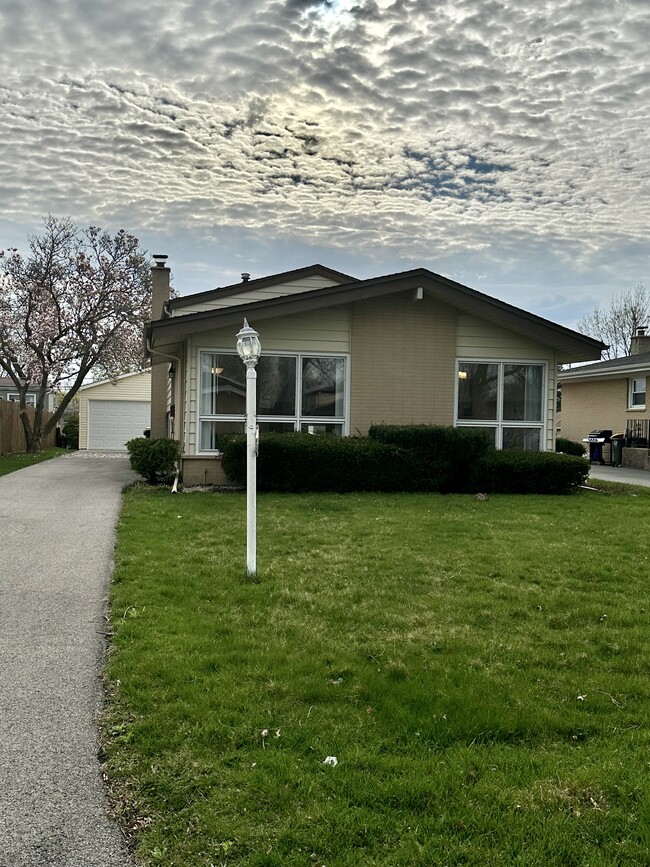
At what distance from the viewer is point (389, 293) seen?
13.0 m

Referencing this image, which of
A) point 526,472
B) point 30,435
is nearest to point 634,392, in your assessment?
point 526,472

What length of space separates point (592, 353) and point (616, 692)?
1131cm

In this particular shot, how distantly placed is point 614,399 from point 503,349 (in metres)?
12.2

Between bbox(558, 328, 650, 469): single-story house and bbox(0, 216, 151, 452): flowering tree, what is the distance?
17.2 meters

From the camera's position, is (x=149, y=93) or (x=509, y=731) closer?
(x=509, y=731)

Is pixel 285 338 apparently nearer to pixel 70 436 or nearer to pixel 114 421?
pixel 114 421

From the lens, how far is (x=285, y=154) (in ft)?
52.3

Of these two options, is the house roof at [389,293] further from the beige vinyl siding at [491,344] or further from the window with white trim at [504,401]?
the window with white trim at [504,401]

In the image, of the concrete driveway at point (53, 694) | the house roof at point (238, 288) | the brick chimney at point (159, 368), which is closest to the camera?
the concrete driveway at point (53, 694)

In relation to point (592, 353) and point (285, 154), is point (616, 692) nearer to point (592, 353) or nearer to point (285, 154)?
point (592, 353)

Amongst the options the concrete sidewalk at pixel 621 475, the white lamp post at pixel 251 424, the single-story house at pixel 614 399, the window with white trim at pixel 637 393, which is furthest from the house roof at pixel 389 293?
the window with white trim at pixel 637 393

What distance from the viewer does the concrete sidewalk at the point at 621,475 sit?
1549cm

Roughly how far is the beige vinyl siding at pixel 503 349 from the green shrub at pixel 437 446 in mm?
2205

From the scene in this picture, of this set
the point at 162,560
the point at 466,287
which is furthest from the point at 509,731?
the point at 466,287
